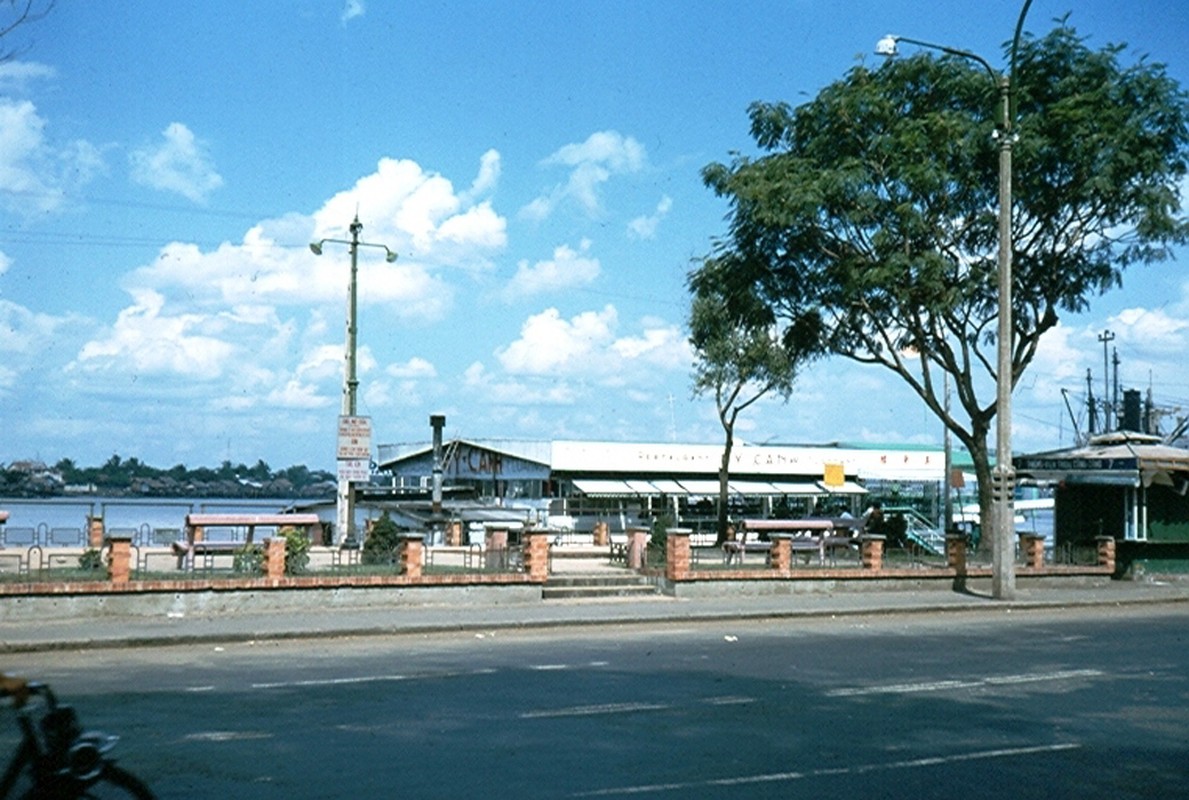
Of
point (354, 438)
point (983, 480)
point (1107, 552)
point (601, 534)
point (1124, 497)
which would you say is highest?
point (354, 438)

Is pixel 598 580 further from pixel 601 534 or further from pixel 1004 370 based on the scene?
pixel 601 534

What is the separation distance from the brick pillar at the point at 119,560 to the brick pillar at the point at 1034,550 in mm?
19591

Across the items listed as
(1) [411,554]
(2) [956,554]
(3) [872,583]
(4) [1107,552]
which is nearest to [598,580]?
(1) [411,554]

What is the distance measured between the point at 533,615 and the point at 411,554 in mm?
2478

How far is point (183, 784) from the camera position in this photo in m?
8.59

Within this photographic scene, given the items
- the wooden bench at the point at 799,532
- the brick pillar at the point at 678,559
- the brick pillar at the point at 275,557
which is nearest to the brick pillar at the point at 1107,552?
the wooden bench at the point at 799,532

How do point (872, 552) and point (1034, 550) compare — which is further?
point (1034, 550)

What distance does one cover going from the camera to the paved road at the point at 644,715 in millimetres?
8945

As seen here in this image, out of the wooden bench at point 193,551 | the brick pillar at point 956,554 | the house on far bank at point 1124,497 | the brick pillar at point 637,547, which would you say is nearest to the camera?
the wooden bench at point 193,551

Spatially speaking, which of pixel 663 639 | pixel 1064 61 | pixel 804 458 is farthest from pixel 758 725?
pixel 804 458

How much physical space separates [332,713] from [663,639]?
312 inches

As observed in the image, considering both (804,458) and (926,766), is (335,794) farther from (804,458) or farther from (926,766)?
(804,458)

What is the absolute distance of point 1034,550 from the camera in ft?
96.2

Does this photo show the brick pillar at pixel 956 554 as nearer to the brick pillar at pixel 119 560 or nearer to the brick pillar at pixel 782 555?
the brick pillar at pixel 782 555
